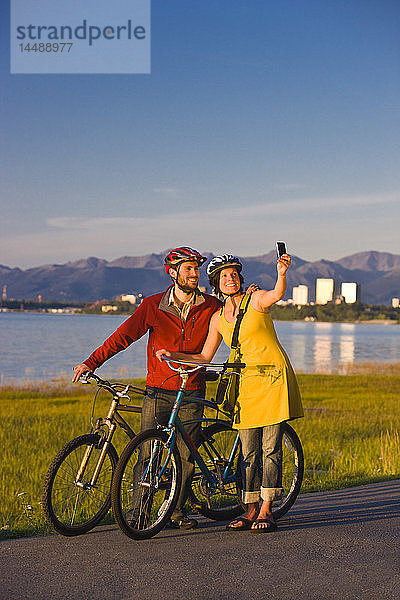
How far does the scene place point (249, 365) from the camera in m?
6.23

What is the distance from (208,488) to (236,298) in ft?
5.03

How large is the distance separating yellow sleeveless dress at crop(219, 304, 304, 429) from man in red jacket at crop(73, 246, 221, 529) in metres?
0.33

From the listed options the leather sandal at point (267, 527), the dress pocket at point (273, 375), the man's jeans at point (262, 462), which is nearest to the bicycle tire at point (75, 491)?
the man's jeans at point (262, 462)

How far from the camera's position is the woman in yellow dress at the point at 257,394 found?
6184 millimetres

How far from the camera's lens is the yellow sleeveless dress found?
618 cm

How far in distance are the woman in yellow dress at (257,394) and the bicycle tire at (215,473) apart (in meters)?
0.17

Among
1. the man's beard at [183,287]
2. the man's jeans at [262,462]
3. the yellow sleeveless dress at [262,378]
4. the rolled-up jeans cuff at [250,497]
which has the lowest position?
the rolled-up jeans cuff at [250,497]

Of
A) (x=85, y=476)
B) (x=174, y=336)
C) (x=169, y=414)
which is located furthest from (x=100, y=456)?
(x=174, y=336)

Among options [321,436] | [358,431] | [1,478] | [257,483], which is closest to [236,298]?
[257,483]

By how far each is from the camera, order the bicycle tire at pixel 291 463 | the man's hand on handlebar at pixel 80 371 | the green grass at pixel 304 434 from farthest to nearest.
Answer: the green grass at pixel 304 434, the bicycle tire at pixel 291 463, the man's hand on handlebar at pixel 80 371

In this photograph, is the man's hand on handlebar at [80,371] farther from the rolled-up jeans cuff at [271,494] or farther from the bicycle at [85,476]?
the rolled-up jeans cuff at [271,494]

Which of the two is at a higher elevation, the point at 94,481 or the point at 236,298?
the point at 236,298

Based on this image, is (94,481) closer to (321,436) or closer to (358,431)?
(321,436)

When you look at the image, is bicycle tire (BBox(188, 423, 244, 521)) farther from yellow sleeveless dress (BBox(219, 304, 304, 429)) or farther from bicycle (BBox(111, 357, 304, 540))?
yellow sleeveless dress (BBox(219, 304, 304, 429))
